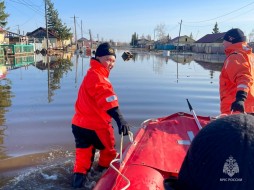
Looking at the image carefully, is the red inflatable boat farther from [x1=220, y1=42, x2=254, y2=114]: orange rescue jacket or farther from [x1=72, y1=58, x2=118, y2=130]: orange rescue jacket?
[x1=72, y1=58, x2=118, y2=130]: orange rescue jacket

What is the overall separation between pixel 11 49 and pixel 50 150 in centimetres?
3764

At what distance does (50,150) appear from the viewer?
5.92m

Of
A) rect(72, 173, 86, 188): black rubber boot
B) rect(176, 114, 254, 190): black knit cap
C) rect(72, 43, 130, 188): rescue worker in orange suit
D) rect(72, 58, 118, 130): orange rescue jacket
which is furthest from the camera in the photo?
rect(72, 173, 86, 188): black rubber boot

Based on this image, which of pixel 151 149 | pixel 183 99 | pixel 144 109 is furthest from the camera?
pixel 183 99

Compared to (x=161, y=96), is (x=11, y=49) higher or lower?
higher

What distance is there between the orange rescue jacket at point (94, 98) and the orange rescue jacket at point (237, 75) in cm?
168

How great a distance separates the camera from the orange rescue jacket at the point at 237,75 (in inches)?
166

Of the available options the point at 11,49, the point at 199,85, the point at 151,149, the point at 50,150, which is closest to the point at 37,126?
the point at 50,150

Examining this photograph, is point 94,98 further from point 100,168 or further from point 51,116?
point 51,116

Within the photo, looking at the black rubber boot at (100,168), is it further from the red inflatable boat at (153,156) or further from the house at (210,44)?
the house at (210,44)

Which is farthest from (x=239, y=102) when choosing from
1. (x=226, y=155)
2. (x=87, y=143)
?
(x=226, y=155)

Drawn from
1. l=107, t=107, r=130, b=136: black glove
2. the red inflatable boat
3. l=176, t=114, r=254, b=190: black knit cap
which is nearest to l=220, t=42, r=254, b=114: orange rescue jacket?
the red inflatable boat

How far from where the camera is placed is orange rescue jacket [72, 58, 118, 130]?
3891 millimetres

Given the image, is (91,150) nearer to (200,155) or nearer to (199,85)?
(200,155)
